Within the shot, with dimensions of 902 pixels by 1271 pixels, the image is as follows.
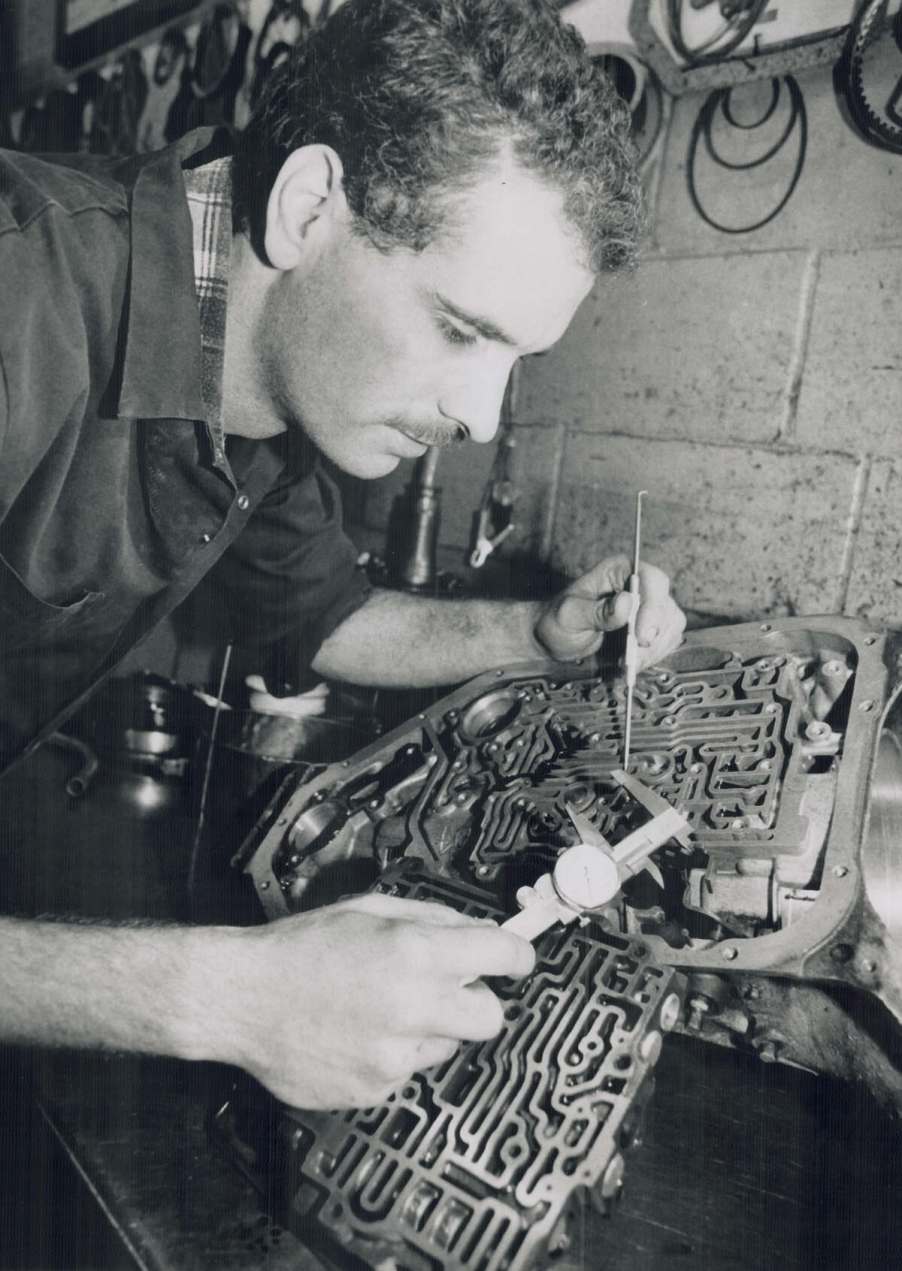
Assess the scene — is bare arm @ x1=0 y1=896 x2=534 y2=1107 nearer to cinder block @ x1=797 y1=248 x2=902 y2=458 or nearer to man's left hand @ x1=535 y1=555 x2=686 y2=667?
man's left hand @ x1=535 y1=555 x2=686 y2=667

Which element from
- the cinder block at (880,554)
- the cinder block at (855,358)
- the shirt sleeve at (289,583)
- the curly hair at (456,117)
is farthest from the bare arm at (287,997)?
the cinder block at (855,358)

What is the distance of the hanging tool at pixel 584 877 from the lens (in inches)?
39.6

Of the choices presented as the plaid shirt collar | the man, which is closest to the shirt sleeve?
the man

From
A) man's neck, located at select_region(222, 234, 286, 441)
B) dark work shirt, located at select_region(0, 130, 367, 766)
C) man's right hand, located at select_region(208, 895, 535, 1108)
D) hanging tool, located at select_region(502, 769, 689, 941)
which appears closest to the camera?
man's right hand, located at select_region(208, 895, 535, 1108)

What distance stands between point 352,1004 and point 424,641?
101 centimetres

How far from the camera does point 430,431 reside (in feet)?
4.36

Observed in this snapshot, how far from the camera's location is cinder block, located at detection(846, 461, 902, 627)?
1.70 m

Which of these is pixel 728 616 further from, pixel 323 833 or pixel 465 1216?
pixel 465 1216

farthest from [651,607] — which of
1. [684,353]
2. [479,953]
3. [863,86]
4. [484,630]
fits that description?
[863,86]

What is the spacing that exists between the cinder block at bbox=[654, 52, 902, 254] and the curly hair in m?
0.70

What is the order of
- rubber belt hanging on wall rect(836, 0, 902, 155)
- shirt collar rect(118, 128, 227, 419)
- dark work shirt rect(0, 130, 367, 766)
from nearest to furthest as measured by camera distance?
dark work shirt rect(0, 130, 367, 766) < shirt collar rect(118, 128, 227, 419) < rubber belt hanging on wall rect(836, 0, 902, 155)

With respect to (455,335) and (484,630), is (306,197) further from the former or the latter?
(484,630)

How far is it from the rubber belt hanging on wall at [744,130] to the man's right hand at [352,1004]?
1656 millimetres

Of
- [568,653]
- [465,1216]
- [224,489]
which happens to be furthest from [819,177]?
[465,1216]
